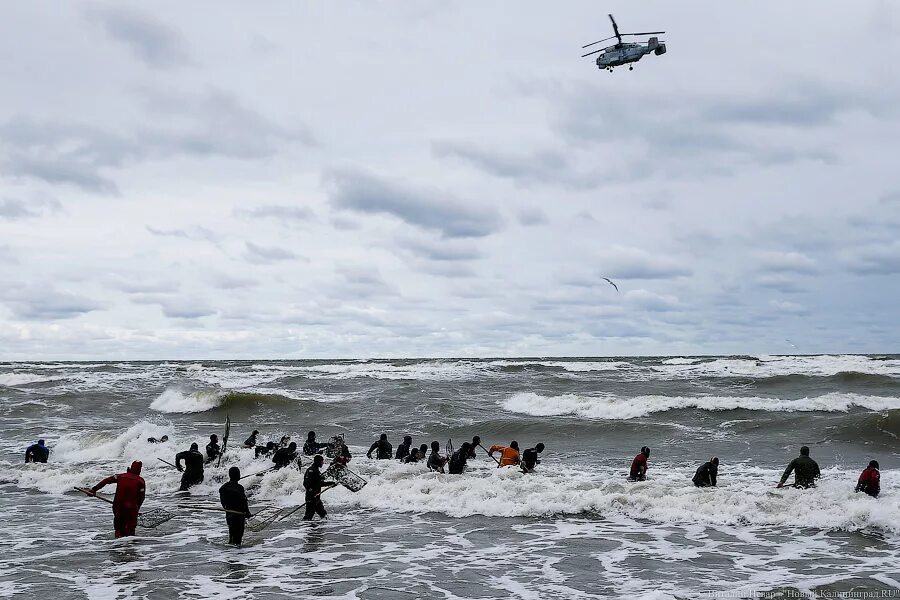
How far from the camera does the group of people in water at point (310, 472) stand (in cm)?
1284

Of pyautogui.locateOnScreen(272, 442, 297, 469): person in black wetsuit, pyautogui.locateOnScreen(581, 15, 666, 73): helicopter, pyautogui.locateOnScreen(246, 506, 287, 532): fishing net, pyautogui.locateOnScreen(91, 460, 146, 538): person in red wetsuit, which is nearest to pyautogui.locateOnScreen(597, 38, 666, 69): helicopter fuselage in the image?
pyautogui.locateOnScreen(581, 15, 666, 73): helicopter

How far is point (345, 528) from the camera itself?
558 inches

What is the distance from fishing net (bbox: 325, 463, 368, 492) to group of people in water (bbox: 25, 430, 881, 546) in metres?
0.12

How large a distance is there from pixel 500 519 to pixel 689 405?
2237cm

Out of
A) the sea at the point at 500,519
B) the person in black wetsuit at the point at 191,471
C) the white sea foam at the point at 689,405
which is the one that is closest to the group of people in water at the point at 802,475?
the sea at the point at 500,519

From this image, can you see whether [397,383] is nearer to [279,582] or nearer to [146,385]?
[146,385]

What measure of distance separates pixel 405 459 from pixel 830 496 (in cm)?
1052

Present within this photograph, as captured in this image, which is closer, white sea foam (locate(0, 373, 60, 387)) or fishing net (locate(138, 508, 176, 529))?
fishing net (locate(138, 508, 176, 529))

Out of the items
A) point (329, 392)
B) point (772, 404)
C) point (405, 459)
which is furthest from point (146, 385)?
point (772, 404)

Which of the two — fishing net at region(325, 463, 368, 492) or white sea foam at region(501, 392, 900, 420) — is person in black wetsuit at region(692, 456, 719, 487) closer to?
fishing net at region(325, 463, 368, 492)

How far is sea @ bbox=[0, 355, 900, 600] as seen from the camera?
10.4m

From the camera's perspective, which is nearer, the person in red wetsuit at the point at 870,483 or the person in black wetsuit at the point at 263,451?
the person in red wetsuit at the point at 870,483

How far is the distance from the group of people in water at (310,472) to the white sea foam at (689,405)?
51.4 feet

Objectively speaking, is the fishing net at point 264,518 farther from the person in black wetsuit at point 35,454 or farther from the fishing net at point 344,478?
the person in black wetsuit at point 35,454
